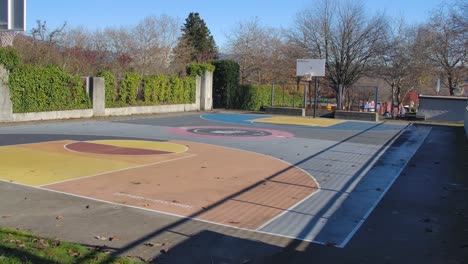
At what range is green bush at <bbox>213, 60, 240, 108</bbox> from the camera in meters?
40.2

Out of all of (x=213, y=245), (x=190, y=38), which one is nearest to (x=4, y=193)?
(x=213, y=245)

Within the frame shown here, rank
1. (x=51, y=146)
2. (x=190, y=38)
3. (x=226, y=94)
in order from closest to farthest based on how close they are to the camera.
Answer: (x=51, y=146)
(x=226, y=94)
(x=190, y=38)

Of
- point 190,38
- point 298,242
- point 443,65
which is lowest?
point 298,242

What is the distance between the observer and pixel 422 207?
28.4ft

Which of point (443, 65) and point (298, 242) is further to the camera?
point (443, 65)

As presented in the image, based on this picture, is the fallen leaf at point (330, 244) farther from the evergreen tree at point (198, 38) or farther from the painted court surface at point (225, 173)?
the evergreen tree at point (198, 38)

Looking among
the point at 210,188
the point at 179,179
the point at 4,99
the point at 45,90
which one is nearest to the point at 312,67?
the point at 45,90

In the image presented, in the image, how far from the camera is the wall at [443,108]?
35.5 metres

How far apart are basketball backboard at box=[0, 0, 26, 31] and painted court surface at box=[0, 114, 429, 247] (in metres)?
3.98

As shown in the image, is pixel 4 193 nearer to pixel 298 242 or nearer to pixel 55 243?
pixel 55 243

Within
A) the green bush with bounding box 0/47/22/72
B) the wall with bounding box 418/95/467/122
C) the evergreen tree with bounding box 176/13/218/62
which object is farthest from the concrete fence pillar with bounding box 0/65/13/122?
the evergreen tree with bounding box 176/13/218/62

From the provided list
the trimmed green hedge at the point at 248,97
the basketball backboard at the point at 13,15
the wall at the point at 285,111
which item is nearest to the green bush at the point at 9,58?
the basketball backboard at the point at 13,15

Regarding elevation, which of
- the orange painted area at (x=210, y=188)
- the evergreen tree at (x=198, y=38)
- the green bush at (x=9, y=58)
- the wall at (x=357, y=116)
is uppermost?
the evergreen tree at (x=198, y=38)

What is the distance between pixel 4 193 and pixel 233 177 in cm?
466
